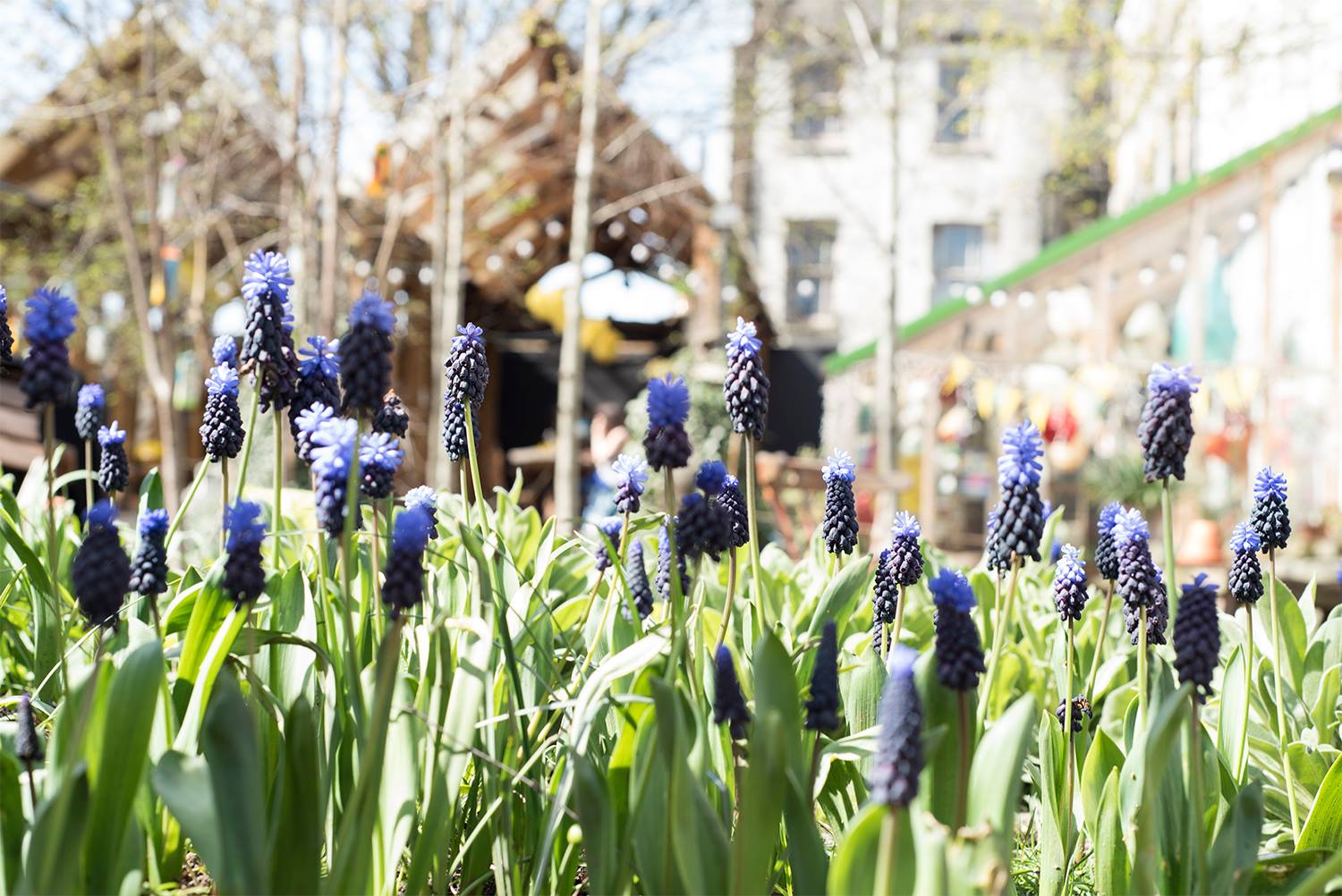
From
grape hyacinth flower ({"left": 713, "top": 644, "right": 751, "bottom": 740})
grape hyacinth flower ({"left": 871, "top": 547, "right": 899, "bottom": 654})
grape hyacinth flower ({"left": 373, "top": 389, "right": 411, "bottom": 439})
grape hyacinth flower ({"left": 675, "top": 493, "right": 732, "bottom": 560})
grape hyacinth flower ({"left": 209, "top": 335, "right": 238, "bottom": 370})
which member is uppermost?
grape hyacinth flower ({"left": 209, "top": 335, "right": 238, "bottom": 370})

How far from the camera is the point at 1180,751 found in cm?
130

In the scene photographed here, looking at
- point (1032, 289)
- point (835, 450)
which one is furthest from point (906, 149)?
point (835, 450)

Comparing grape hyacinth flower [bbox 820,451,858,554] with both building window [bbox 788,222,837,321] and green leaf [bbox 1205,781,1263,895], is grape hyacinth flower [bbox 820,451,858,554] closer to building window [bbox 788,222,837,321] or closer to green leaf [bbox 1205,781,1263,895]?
green leaf [bbox 1205,781,1263,895]

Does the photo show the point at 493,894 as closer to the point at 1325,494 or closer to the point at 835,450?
the point at 835,450

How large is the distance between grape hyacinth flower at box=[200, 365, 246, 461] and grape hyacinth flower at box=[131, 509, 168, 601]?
205 mm

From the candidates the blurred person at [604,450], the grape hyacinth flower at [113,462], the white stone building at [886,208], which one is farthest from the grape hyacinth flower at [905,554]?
the white stone building at [886,208]

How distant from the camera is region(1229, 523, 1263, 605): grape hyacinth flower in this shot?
1538 millimetres

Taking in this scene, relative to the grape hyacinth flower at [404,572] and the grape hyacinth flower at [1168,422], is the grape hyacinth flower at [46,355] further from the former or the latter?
the grape hyacinth flower at [1168,422]

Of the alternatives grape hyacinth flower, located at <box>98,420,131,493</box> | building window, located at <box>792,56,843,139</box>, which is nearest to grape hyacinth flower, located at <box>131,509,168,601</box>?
grape hyacinth flower, located at <box>98,420,131,493</box>

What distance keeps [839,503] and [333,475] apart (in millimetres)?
768

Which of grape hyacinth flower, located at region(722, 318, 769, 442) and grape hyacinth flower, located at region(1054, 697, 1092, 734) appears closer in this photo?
grape hyacinth flower, located at region(722, 318, 769, 442)

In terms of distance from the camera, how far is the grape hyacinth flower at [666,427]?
1.18m

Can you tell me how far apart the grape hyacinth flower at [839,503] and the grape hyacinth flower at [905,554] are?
0.07m

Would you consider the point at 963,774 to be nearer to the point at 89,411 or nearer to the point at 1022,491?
the point at 1022,491
